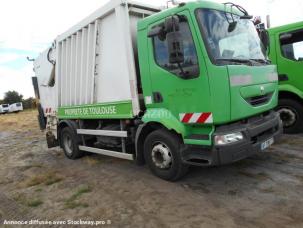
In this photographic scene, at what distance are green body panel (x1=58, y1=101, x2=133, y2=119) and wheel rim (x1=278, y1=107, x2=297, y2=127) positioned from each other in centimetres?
402

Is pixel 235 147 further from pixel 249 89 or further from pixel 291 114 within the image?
pixel 291 114

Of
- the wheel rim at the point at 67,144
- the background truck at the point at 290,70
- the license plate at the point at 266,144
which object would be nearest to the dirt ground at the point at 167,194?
the license plate at the point at 266,144

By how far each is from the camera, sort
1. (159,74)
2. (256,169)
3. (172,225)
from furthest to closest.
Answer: (256,169), (159,74), (172,225)

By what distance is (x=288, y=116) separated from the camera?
7.09 m

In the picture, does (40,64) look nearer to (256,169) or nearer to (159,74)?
(159,74)

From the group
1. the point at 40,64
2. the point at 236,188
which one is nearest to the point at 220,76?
the point at 236,188

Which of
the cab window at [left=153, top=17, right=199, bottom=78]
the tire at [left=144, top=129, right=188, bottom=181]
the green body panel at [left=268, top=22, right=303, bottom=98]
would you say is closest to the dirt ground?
the tire at [left=144, top=129, right=188, bottom=181]

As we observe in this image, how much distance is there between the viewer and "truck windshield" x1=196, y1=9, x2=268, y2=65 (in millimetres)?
4105

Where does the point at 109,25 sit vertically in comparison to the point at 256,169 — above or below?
above

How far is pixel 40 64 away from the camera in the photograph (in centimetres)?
870

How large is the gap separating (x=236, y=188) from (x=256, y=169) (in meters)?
0.88

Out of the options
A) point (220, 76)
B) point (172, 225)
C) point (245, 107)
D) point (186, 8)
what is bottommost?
point (172, 225)

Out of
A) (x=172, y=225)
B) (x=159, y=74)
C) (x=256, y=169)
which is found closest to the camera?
(x=172, y=225)

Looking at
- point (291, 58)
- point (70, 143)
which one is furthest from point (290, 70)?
point (70, 143)
